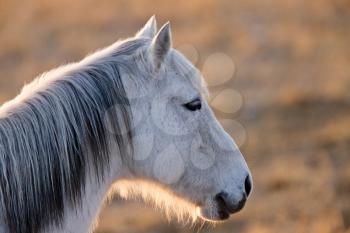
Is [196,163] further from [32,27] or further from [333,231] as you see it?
[32,27]

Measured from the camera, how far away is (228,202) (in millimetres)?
4145

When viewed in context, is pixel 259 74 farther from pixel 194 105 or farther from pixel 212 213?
pixel 194 105

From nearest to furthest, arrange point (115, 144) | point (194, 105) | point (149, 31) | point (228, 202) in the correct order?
point (115, 144), point (194, 105), point (228, 202), point (149, 31)

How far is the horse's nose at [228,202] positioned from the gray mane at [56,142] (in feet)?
2.02

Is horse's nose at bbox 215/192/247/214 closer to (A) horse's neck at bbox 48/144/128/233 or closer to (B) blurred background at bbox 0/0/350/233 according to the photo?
(A) horse's neck at bbox 48/144/128/233

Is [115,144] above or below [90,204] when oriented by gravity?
above

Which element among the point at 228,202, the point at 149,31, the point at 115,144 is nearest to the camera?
the point at 115,144

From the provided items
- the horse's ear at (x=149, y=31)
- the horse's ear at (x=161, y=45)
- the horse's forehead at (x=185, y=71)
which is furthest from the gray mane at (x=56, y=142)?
the horse's ear at (x=149, y=31)

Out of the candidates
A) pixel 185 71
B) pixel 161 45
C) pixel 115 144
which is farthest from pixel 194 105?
pixel 115 144

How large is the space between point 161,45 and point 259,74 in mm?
10209

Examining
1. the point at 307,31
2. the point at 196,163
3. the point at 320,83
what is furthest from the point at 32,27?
the point at 196,163

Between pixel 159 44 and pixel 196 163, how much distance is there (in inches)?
25.3

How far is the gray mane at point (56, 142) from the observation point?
347cm

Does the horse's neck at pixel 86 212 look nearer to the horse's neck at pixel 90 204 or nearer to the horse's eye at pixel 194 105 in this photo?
the horse's neck at pixel 90 204
